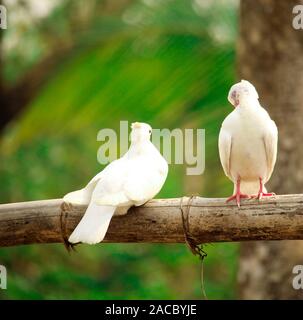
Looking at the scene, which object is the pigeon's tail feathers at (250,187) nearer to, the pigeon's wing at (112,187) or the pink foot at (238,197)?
the pink foot at (238,197)

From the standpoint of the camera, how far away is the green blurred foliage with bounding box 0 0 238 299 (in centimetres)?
535

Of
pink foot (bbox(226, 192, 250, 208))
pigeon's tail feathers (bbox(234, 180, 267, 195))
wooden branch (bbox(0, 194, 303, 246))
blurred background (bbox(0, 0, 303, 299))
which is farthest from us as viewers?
blurred background (bbox(0, 0, 303, 299))

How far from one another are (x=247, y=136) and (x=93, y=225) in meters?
0.69

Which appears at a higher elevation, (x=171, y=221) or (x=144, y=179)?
(x=144, y=179)

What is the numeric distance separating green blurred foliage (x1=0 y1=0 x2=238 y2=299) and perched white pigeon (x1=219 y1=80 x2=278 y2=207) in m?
1.64

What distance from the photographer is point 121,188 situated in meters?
3.28

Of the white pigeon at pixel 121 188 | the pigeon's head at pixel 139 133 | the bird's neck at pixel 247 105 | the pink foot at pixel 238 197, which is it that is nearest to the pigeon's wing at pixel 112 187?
the white pigeon at pixel 121 188

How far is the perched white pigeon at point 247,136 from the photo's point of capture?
3.48 m

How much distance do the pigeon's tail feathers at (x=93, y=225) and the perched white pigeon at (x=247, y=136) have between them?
515 millimetres

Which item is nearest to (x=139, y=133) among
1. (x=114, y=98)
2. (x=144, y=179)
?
(x=144, y=179)

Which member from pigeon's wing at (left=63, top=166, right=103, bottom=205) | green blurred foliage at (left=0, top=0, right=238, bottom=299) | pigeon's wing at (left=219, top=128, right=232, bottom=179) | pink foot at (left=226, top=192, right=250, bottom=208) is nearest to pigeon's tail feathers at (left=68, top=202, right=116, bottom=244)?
pigeon's wing at (left=63, top=166, right=103, bottom=205)

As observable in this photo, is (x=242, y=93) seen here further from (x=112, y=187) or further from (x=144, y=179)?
(x=112, y=187)

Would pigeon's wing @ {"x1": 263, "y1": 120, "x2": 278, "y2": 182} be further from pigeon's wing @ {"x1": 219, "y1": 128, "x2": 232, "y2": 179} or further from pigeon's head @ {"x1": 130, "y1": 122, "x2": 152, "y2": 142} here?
pigeon's head @ {"x1": 130, "y1": 122, "x2": 152, "y2": 142}
